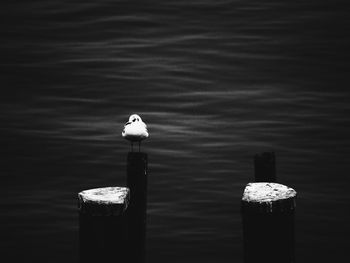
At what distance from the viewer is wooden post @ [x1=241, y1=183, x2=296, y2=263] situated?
15.2 feet

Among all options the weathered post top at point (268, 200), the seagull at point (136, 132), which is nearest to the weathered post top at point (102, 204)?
the weathered post top at point (268, 200)

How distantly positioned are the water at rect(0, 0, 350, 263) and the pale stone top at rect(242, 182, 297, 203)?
2.67m

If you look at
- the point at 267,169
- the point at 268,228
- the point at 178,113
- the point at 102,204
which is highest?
the point at 178,113

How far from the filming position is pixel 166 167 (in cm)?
961

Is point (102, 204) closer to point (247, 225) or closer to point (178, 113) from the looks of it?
point (247, 225)

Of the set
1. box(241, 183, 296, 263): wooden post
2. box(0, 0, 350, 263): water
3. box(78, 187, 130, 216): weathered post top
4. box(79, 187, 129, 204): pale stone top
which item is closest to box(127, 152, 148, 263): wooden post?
box(79, 187, 129, 204): pale stone top

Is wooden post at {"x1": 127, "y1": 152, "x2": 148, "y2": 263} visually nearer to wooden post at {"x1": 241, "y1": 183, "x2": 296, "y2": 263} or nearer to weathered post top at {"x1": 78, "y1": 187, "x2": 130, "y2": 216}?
weathered post top at {"x1": 78, "y1": 187, "x2": 130, "y2": 216}

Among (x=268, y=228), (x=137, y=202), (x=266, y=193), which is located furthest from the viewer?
(x=137, y=202)

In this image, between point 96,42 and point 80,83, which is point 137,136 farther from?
point 96,42

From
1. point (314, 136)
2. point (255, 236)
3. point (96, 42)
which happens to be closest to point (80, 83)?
point (96, 42)

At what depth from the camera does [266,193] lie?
15.8 ft

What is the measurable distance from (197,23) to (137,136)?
8.81 meters

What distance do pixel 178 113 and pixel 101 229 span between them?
6.56 metres

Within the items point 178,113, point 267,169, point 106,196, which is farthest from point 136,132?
point 178,113
